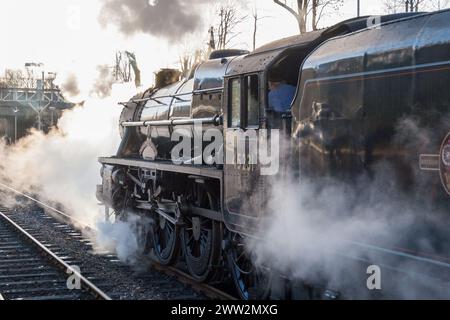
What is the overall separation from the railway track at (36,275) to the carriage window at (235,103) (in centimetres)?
271

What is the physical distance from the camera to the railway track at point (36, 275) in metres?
8.16

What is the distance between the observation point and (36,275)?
30.6 feet

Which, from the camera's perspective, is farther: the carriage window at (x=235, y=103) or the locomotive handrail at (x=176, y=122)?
the locomotive handrail at (x=176, y=122)

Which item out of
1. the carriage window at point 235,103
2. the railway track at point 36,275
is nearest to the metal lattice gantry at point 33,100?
the railway track at point 36,275

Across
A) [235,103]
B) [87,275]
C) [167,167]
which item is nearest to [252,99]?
[235,103]

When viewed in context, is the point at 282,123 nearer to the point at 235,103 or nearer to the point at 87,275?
the point at 235,103

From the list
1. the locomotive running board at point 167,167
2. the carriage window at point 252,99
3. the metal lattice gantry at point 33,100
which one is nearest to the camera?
the carriage window at point 252,99

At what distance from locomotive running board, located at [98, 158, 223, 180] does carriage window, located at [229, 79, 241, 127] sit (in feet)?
2.15

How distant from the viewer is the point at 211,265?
825 cm

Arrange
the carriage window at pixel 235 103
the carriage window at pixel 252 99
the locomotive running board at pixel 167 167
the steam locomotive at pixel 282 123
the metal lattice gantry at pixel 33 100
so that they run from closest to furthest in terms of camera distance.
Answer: the steam locomotive at pixel 282 123
the carriage window at pixel 252 99
the carriage window at pixel 235 103
the locomotive running board at pixel 167 167
the metal lattice gantry at pixel 33 100

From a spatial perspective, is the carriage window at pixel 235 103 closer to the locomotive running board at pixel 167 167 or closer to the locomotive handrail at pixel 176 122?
the locomotive running board at pixel 167 167

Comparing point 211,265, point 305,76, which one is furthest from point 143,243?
point 305,76

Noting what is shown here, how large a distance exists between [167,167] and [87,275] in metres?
2.02
